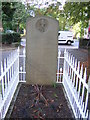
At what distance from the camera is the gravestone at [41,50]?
10.4ft

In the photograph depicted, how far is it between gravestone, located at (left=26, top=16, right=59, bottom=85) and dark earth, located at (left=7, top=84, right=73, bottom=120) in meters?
0.33

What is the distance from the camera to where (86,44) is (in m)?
11.5

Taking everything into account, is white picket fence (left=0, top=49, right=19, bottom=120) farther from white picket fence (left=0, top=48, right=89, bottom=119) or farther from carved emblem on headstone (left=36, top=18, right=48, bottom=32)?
carved emblem on headstone (left=36, top=18, right=48, bottom=32)

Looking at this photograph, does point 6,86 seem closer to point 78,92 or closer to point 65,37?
point 78,92

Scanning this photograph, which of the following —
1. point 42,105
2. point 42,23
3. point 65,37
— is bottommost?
point 42,105

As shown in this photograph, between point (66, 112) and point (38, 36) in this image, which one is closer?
point (66, 112)

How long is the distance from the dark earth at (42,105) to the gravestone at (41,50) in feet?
1.07

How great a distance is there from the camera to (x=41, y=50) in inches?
128

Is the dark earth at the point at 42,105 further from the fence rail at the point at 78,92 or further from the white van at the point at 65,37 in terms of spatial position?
the white van at the point at 65,37

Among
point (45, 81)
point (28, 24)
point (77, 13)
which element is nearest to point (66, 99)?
point (45, 81)

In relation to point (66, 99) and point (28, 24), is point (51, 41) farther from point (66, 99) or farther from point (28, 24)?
point (66, 99)

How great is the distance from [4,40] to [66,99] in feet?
33.0

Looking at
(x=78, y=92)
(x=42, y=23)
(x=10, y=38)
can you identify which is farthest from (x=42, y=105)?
(x=10, y=38)

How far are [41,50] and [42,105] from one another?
1.29 metres
